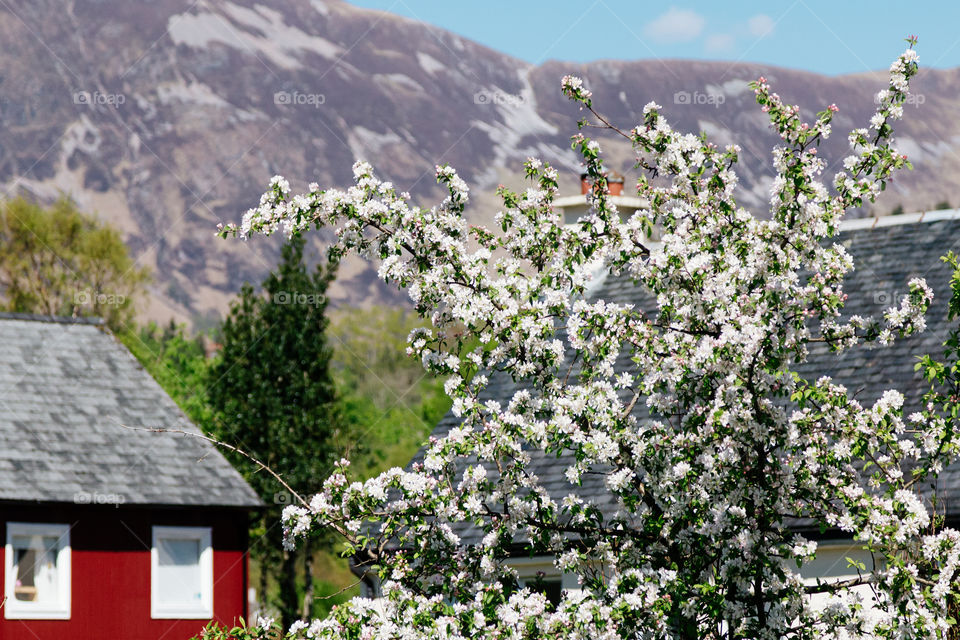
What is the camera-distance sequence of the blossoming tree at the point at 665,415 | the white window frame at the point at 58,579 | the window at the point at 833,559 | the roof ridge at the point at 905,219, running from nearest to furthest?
the blossoming tree at the point at 665,415 < the window at the point at 833,559 < the roof ridge at the point at 905,219 < the white window frame at the point at 58,579

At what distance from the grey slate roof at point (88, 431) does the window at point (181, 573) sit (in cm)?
82

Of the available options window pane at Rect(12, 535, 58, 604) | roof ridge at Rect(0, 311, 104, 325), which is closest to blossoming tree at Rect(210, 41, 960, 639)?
window pane at Rect(12, 535, 58, 604)

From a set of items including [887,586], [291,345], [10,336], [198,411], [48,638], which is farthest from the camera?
[198,411]

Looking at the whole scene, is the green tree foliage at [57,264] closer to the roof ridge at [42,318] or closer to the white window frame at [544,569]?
the roof ridge at [42,318]

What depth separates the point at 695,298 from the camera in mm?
7262

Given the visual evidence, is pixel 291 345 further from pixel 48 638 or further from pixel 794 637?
pixel 794 637

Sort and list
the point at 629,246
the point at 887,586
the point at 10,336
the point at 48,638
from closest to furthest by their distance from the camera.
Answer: the point at 887,586 → the point at 629,246 → the point at 48,638 → the point at 10,336

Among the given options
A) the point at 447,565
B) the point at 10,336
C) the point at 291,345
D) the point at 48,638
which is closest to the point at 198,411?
the point at 291,345

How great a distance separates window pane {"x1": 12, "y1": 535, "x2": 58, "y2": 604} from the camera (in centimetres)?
2083

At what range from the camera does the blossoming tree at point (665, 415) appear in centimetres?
706

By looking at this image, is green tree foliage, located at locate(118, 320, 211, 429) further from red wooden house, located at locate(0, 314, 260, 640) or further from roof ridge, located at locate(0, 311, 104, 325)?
red wooden house, located at locate(0, 314, 260, 640)

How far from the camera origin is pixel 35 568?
830 inches

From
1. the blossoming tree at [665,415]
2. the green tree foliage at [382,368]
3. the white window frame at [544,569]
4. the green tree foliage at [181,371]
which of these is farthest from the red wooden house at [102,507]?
the green tree foliage at [382,368]

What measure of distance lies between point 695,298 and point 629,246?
1.92 feet
